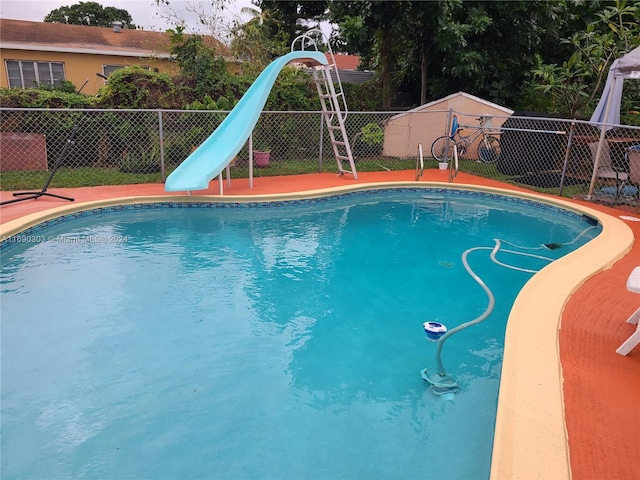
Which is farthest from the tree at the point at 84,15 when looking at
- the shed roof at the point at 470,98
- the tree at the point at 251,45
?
the shed roof at the point at 470,98

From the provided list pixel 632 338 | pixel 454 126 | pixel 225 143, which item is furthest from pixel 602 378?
pixel 454 126

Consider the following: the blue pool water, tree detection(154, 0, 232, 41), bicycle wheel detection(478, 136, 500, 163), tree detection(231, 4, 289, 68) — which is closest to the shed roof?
bicycle wheel detection(478, 136, 500, 163)

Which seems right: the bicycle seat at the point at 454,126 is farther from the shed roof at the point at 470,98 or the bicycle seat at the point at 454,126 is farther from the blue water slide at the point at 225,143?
the blue water slide at the point at 225,143

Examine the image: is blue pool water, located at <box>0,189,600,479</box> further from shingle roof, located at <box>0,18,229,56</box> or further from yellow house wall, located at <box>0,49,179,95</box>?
yellow house wall, located at <box>0,49,179,95</box>

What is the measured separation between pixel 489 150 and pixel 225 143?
613 cm

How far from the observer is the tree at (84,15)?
35031mm

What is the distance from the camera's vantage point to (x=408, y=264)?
5148mm

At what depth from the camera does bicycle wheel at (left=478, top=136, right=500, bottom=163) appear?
10141 mm

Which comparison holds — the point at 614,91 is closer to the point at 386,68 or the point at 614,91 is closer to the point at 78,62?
the point at 386,68

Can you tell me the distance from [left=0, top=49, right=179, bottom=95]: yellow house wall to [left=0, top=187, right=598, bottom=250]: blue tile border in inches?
376

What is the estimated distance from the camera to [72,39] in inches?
635

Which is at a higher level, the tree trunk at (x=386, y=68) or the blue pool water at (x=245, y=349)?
the tree trunk at (x=386, y=68)

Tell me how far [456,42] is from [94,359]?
10746mm

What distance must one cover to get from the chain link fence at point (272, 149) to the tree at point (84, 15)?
30.5 metres
